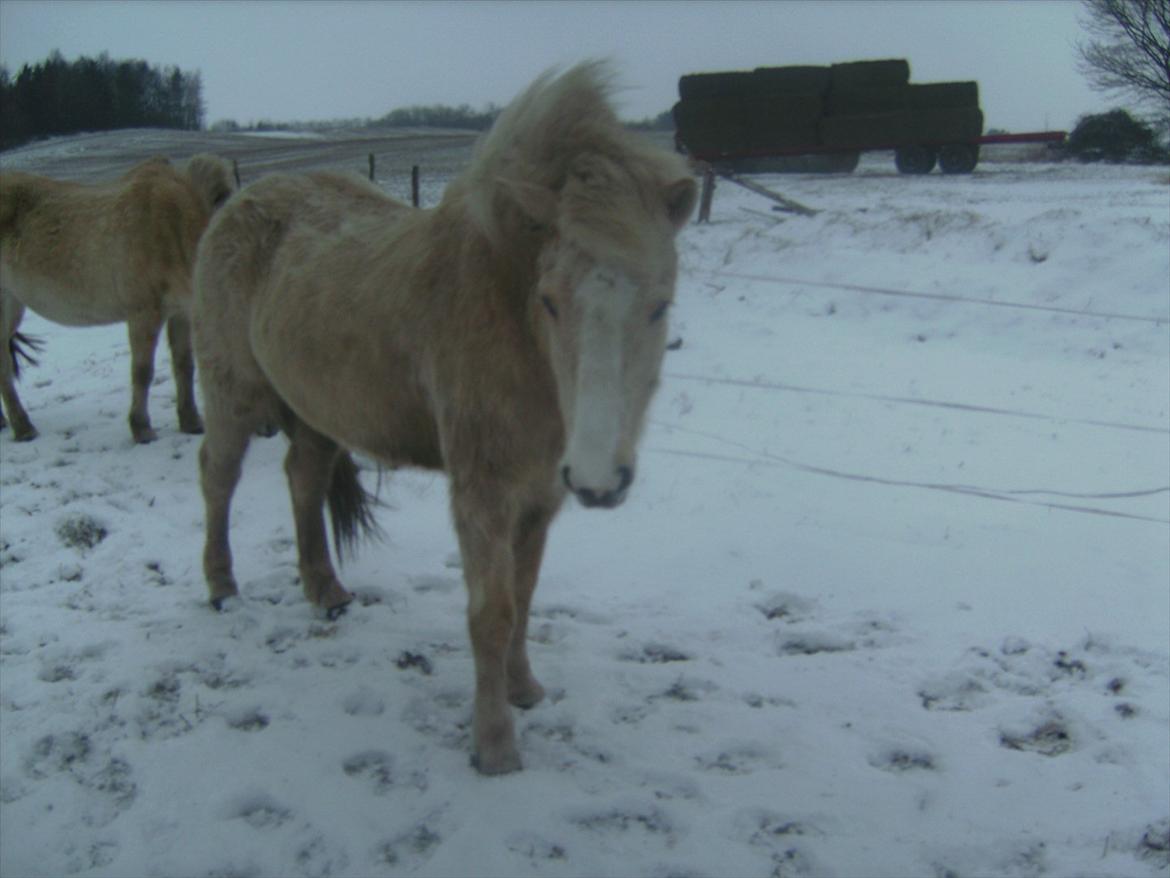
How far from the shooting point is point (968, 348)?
7.84 m

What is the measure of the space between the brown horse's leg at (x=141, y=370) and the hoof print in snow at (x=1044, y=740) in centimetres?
531

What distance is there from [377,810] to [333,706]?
2.10ft

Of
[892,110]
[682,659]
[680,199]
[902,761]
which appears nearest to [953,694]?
[902,761]

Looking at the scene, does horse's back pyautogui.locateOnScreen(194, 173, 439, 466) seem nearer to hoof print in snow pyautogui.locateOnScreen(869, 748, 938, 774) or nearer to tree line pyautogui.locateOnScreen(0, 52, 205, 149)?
tree line pyautogui.locateOnScreen(0, 52, 205, 149)

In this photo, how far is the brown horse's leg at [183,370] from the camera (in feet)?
20.6

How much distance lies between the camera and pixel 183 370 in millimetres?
6273

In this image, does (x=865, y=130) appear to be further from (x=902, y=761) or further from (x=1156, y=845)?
(x=1156, y=845)

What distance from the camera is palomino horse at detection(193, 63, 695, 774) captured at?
222cm

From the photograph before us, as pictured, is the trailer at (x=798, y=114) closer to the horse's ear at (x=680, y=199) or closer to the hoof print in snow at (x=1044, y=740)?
the horse's ear at (x=680, y=199)

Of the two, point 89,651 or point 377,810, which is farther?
point 89,651

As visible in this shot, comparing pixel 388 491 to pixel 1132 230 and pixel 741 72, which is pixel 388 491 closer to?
pixel 741 72

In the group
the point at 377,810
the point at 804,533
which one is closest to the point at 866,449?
the point at 804,533

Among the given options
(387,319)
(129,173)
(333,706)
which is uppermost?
(129,173)

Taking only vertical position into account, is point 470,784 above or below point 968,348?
below
